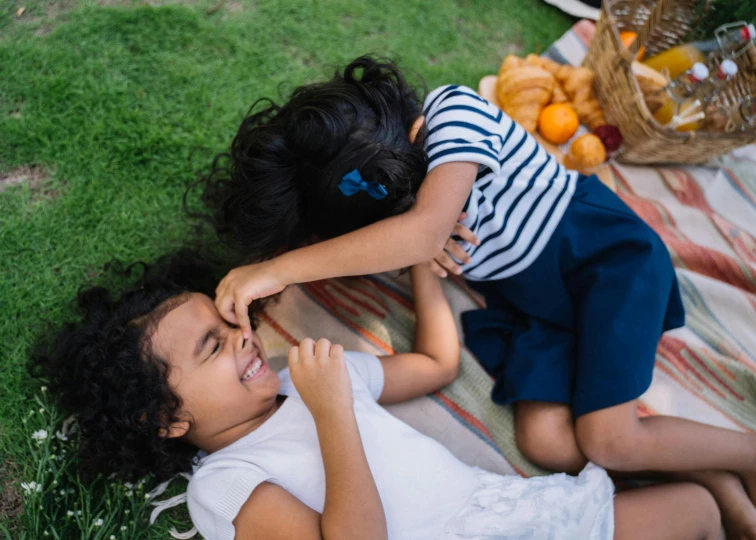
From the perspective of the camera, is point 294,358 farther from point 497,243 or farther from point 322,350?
point 497,243

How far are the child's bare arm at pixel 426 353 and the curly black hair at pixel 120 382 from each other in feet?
1.76

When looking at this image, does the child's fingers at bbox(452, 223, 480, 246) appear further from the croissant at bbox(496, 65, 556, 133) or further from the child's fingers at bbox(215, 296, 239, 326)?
the croissant at bbox(496, 65, 556, 133)

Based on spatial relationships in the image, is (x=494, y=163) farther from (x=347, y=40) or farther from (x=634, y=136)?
(x=347, y=40)

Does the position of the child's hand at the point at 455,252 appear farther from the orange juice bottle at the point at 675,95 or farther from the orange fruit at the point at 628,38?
the orange fruit at the point at 628,38

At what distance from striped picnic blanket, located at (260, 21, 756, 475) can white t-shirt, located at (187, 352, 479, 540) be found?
237 millimetres

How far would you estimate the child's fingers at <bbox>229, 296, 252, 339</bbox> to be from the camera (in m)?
1.21

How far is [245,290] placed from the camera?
1209 millimetres

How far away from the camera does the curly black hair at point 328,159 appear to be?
3.63 feet

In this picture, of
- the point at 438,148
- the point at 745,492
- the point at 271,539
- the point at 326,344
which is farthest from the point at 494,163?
the point at 745,492

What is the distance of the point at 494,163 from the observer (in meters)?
1.17

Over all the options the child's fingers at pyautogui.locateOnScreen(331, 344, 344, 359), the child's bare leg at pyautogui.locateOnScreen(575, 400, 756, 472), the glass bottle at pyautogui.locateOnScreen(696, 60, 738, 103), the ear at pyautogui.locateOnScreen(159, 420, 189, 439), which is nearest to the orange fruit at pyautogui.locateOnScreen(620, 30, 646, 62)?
the glass bottle at pyautogui.locateOnScreen(696, 60, 738, 103)

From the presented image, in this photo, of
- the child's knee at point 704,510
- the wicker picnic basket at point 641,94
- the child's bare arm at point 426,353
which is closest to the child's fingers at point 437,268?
the child's bare arm at point 426,353

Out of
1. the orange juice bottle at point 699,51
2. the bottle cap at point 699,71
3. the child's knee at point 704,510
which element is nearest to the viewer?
the child's knee at point 704,510

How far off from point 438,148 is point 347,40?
3.76ft
